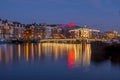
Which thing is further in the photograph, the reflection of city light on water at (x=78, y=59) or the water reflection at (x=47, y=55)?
the water reflection at (x=47, y=55)

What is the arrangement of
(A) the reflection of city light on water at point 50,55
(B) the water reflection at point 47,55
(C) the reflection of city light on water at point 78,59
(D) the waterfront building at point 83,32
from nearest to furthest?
(C) the reflection of city light on water at point 78,59 → (B) the water reflection at point 47,55 → (A) the reflection of city light on water at point 50,55 → (D) the waterfront building at point 83,32

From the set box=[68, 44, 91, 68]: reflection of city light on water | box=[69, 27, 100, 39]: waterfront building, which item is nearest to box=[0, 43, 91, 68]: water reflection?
box=[68, 44, 91, 68]: reflection of city light on water

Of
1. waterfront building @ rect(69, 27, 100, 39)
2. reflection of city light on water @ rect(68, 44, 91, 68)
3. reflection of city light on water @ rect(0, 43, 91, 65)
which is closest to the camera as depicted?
reflection of city light on water @ rect(68, 44, 91, 68)

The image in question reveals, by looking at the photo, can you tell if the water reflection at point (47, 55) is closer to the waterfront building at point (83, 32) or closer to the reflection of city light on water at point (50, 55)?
the reflection of city light on water at point (50, 55)

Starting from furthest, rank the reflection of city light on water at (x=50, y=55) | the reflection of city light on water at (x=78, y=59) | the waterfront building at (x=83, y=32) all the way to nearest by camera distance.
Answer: the waterfront building at (x=83, y=32)
the reflection of city light on water at (x=50, y=55)
the reflection of city light on water at (x=78, y=59)

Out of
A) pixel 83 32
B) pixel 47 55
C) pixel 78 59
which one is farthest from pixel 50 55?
pixel 83 32

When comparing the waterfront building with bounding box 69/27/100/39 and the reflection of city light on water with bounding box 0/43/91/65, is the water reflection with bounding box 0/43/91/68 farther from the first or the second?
the waterfront building with bounding box 69/27/100/39

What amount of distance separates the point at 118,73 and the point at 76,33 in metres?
84.3

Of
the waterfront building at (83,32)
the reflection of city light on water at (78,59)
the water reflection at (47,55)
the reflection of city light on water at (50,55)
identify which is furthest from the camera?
the waterfront building at (83,32)

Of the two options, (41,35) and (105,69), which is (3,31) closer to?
(41,35)

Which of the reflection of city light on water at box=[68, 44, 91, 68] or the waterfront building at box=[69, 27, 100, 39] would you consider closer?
the reflection of city light on water at box=[68, 44, 91, 68]

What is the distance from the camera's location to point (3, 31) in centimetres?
9494

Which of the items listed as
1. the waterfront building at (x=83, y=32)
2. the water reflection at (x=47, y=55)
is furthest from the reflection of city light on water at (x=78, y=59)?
the waterfront building at (x=83, y=32)

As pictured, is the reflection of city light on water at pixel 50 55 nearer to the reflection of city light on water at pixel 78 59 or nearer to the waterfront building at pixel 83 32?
the reflection of city light on water at pixel 78 59
